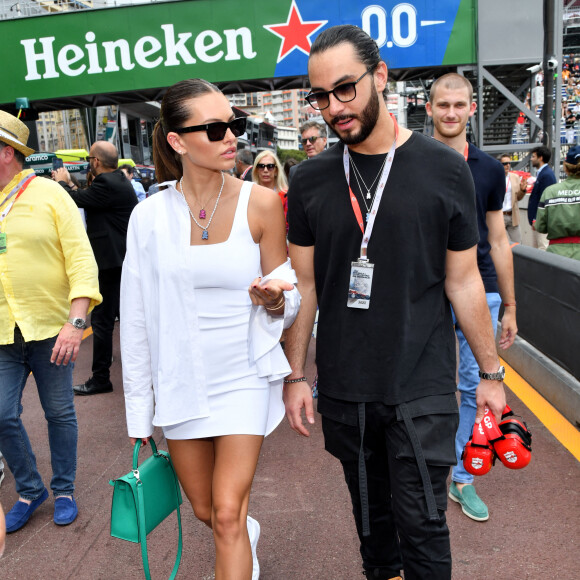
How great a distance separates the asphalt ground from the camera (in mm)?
3141

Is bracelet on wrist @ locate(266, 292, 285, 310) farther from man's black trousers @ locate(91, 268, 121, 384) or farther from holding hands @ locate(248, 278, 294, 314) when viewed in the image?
man's black trousers @ locate(91, 268, 121, 384)

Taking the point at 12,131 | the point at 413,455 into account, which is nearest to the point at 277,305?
the point at 413,455

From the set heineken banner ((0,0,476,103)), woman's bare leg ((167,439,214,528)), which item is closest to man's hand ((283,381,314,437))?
woman's bare leg ((167,439,214,528))

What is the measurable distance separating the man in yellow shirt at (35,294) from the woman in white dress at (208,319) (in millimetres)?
1056

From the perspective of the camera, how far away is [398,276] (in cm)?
227

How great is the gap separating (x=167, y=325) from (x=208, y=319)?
0.15 meters

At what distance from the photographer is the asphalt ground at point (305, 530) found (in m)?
3.14

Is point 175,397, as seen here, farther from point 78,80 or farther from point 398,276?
point 78,80

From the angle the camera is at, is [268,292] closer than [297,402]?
Yes

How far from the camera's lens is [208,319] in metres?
2.46

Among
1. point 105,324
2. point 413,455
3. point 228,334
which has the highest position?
point 228,334

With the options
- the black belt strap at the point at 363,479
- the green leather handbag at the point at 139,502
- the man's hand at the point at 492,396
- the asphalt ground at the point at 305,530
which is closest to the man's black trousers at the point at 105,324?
the asphalt ground at the point at 305,530

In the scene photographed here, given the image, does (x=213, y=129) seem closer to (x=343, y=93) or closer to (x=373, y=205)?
(x=343, y=93)

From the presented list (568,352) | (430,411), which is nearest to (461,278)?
(430,411)
